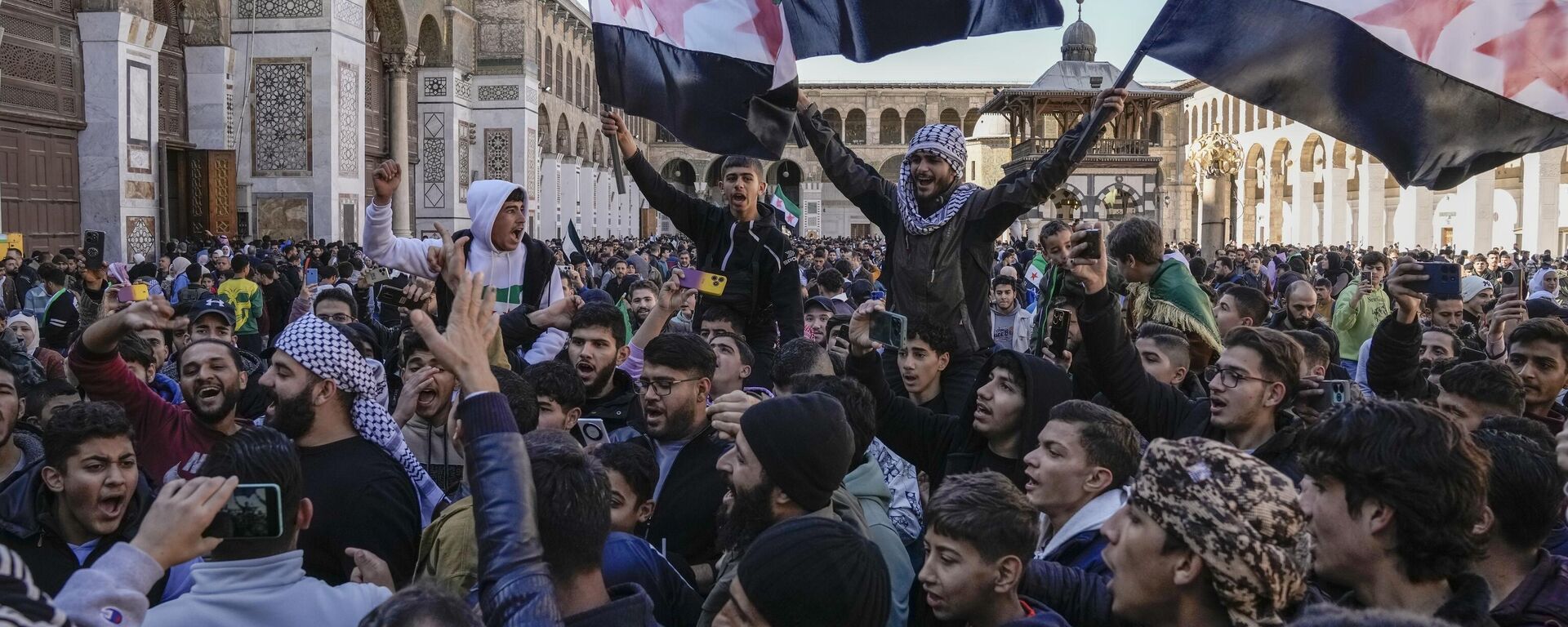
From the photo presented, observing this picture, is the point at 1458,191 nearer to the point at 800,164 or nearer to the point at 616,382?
the point at 800,164

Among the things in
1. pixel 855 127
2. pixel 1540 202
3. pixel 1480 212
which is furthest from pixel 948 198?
→ pixel 855 127

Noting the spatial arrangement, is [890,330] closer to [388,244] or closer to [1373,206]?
[388,244]

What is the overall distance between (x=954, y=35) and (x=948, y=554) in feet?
9.85

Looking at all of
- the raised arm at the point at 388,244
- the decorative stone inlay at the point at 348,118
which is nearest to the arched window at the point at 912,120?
the decorative stone inlay at the point at 348,118

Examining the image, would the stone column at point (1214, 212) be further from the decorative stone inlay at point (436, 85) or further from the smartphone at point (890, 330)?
the smartphone at point (890, 330)

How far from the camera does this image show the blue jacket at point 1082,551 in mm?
3201

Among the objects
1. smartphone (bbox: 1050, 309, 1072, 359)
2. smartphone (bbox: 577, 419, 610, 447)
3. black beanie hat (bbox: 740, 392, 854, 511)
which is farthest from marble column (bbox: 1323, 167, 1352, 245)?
black beanie hat (bbox: 740, 392, 854, 511)

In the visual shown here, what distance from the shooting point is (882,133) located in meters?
64.8

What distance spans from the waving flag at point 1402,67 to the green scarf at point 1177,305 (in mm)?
1226

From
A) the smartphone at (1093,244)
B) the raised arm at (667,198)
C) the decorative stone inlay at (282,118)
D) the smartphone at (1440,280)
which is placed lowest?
the smartphone at (1440,280)

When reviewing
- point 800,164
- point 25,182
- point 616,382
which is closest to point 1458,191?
point 800,164

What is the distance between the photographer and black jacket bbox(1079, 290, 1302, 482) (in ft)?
12.7

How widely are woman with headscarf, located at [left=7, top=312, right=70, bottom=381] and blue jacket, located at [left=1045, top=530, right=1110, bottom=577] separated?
15.9ft

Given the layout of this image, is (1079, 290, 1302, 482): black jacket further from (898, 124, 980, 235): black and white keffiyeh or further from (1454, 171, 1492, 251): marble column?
(1454, 171, 1492, 251): marble column
